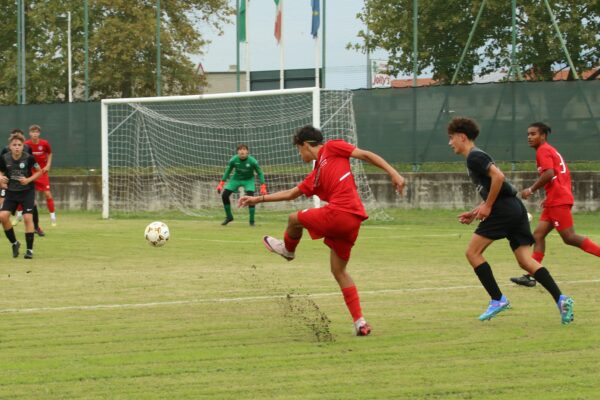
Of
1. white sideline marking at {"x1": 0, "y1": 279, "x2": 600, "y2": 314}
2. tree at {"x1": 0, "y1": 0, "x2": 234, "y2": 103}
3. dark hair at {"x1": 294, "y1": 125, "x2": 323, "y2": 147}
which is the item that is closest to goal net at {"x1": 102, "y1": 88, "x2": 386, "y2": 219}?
tree at {"x1": 0, "y1": 0, "x2": 234, "y2": 103}

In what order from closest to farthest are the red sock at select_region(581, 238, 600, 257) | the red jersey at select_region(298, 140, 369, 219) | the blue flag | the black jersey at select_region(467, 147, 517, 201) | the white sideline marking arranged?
1. the red jersey at select_region(298, 140, 369, 219)
2. the black jersey at select_region(467, 147, 517, 201)
3. the white sideline marking
4. the red sock at select_region(581, 238, 600, 257)
5. the blue flag

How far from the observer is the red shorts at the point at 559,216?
43.5 feet

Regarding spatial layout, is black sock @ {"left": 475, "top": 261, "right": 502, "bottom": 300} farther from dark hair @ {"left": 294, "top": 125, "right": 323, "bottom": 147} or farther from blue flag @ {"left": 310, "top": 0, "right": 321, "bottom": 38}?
blue flag @ {"left": 310, "top": 0, "right": 321, "bottom": 38}

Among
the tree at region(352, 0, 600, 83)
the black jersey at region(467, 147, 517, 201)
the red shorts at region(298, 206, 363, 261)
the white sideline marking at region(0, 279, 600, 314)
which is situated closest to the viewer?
the red shorts at region(298, 206, 363, 261)

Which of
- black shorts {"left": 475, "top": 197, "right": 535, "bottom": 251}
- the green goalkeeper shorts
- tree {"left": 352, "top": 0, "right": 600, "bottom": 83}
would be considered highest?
tree {"left": 352, "top": 0, "right": 600, "bottom": 83}

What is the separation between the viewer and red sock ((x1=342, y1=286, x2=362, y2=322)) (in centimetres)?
908

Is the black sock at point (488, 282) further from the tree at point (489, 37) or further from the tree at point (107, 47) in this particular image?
the tree at point (107, 47)

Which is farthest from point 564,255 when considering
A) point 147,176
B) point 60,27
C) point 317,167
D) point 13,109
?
point 60,27

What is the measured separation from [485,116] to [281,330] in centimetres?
1869

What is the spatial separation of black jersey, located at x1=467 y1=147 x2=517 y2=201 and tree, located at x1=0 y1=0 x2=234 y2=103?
30.4 metres

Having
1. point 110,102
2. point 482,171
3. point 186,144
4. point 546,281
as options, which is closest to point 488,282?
point 546,281

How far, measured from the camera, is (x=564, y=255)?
1659cm

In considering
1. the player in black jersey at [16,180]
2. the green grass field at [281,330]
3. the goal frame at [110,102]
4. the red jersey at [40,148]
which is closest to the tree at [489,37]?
the goal frame at [110,102]

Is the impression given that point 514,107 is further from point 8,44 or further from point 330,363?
point 8,44
